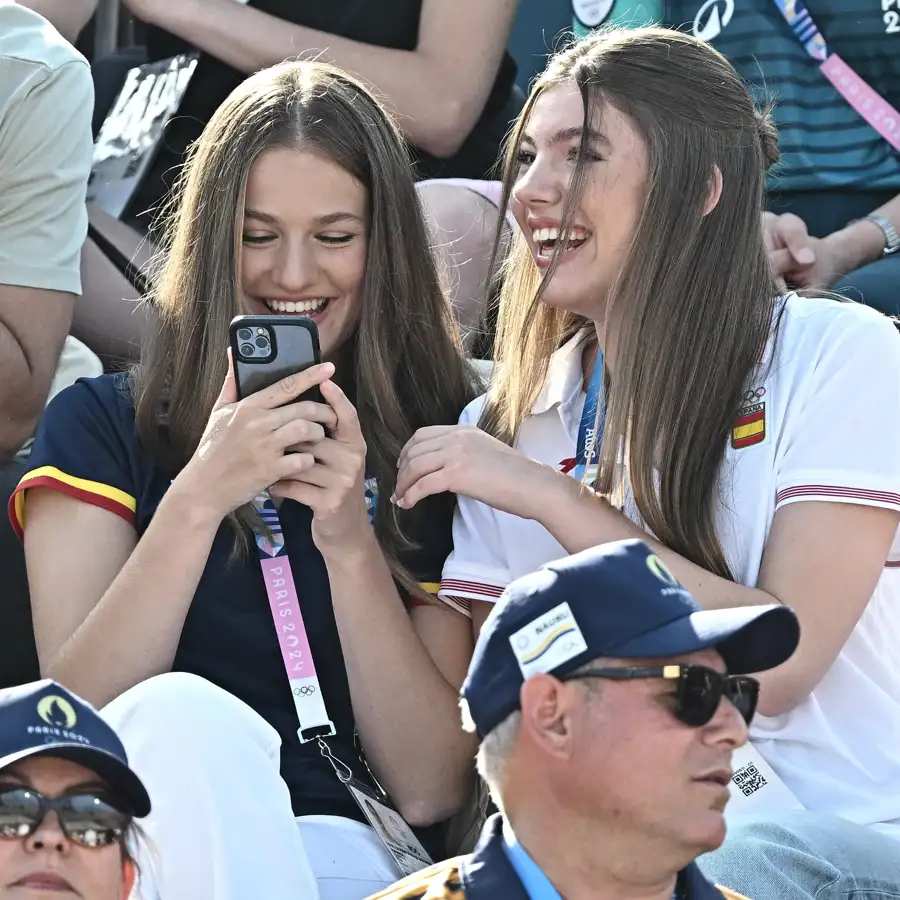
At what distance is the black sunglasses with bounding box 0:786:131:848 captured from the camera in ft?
6.15

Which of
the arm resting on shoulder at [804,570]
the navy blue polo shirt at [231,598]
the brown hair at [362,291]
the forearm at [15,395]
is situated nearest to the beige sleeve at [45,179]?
the forearm at [15,395]

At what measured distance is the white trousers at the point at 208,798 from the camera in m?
2.33

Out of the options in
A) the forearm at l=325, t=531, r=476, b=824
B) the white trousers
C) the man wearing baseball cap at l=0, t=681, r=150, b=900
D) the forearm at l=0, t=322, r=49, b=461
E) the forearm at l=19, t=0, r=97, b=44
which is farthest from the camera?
the forearm at l=19, t=0, r=97, b=44

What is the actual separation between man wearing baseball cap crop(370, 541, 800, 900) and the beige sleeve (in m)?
1.70

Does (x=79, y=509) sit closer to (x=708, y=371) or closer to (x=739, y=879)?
(x=708, y=371)

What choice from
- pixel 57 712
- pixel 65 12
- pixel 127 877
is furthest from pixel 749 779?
pixel 65 12

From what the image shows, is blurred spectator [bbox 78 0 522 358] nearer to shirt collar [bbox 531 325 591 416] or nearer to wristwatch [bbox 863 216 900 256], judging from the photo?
shirt collar [bbox 531 325 591 416]

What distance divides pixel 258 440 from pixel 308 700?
1.53ft

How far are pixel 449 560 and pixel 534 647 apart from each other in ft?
3.36

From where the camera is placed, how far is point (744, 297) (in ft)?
9.45

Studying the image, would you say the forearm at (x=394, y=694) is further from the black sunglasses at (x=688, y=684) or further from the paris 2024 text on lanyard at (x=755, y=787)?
the black sunglasses at (x=688, y=684)

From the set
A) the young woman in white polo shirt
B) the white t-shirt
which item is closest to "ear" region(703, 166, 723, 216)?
the young woman in white polo shirt

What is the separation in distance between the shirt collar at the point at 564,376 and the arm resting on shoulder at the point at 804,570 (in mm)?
384

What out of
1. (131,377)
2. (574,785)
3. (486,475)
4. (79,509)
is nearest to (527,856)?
(574,785)
